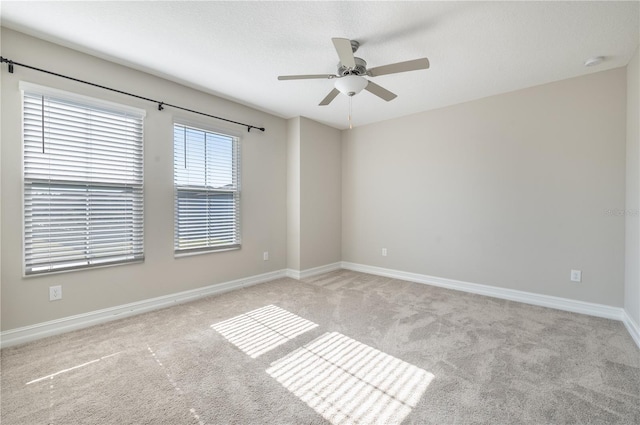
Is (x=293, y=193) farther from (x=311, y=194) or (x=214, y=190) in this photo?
(x=214, y=190)

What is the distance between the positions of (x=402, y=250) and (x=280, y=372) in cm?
300

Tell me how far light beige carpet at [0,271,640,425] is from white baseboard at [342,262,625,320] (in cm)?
15

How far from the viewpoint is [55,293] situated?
2479mm

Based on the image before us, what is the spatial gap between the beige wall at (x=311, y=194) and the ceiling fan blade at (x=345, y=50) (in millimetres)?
2346

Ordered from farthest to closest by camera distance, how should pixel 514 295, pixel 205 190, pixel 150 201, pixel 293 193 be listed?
pixel 293 193, pixel 205 190, pixel 514 295, pixel 150 201

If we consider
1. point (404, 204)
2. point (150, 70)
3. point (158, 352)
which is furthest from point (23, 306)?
point (404, 204)

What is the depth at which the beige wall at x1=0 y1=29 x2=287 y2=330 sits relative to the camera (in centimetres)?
228

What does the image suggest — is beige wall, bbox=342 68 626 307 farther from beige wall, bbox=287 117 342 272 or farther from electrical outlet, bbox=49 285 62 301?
electrical outlet, bbox=49 285 62 301

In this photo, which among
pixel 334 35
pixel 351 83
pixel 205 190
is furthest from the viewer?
pixel 205 190

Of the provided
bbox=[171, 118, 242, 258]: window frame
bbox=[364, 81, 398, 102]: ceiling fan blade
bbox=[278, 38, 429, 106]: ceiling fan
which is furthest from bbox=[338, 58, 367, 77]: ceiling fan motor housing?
bbox=[171, 118, 242, 258]: window frame

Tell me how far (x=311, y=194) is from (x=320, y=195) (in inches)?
8.6

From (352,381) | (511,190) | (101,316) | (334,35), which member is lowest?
(352,381)

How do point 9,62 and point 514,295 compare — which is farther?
point 514,295

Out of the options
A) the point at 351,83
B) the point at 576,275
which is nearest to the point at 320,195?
the point at 351,83
